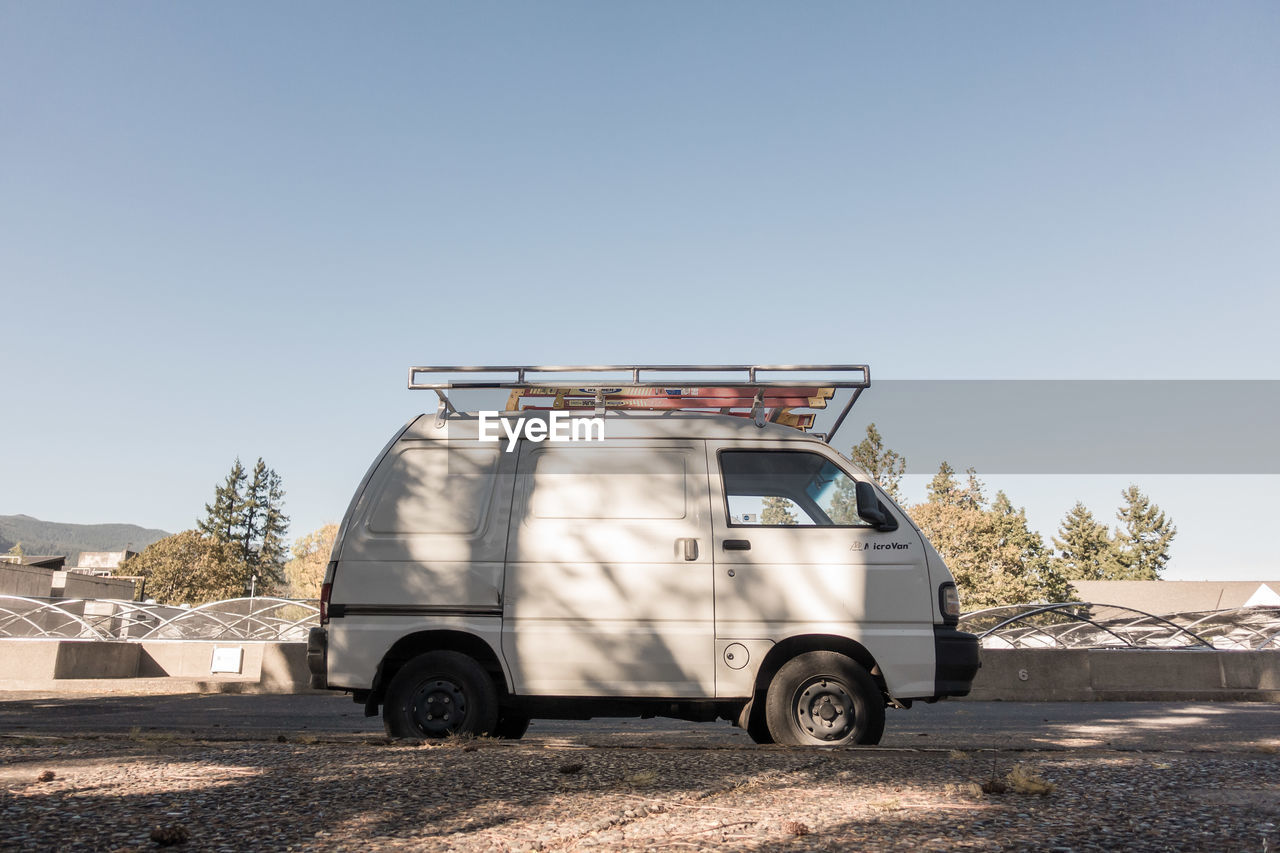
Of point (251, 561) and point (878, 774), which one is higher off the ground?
point (251, 561)

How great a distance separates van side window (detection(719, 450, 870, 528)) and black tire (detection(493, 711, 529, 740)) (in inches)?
88.2

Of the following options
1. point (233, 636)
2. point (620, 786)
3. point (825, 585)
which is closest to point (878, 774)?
point (620, 786)

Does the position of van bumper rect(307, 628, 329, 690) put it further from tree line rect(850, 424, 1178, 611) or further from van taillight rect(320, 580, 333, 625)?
tree line rect(850, 424, 1178, 611)

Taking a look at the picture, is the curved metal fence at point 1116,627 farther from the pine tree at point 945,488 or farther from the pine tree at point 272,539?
the pine tree at point 272,539

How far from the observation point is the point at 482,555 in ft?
20.7

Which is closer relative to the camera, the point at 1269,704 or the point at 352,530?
the point at 352,530

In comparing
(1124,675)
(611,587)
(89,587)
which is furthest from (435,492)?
(89,587)

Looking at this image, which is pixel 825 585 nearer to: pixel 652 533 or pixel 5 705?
pixel 652 533

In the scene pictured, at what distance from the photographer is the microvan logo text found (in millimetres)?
6668

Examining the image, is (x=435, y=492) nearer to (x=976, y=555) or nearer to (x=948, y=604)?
(x=948, y=604)

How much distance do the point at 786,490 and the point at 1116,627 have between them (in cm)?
1066

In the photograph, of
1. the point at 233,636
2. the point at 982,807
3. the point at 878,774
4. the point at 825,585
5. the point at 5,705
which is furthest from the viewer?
the point at 233,636

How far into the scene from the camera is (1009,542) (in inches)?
2869

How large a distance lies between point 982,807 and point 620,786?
4.99 ft
